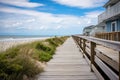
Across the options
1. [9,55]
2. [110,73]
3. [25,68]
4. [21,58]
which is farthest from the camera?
[9,55]

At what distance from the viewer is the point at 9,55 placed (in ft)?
19.4

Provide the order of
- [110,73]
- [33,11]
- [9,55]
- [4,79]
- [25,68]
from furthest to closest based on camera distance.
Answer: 1. [33,11]
2. [9,55]
3. [25,68]
4. [4,79]
5. [110,73]

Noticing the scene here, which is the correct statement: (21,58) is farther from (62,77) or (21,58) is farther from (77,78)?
(77,78)

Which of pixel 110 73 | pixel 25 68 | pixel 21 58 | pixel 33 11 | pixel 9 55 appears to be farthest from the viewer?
pixel 33 11

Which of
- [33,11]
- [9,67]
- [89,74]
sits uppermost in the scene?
[33,11]

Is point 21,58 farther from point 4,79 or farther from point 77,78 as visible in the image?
point 77,78

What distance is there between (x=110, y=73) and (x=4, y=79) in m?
2.07

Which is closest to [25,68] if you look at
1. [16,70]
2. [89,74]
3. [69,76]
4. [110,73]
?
[16,70]

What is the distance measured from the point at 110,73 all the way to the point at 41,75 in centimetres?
214

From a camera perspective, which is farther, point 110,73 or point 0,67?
Result: point 0,67

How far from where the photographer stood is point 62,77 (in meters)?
4.95

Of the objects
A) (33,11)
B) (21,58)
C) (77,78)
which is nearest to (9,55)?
(21,58)

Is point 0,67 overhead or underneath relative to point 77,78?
overhead

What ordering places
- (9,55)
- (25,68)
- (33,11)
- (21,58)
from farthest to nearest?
(33,11) < (9,55) < (21,58) < (25,68)
